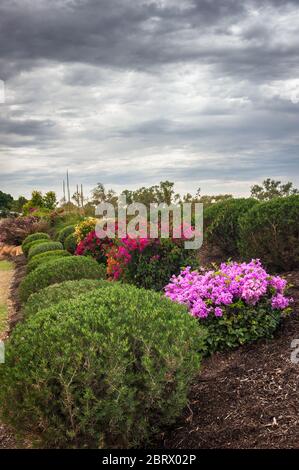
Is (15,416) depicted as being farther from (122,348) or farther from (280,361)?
(280,361)

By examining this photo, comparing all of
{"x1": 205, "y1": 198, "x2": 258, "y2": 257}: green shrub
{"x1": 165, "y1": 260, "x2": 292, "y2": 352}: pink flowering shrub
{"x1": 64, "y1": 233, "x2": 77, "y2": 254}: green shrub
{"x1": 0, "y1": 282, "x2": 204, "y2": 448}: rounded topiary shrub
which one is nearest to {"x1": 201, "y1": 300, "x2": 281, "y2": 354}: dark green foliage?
{"x1": 165, "y1": 260, "x2": 292, "y2": 352}: pink flowering shrub

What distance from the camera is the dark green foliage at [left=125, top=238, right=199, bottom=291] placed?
8.99 meters

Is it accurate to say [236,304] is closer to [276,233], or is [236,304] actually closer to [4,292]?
[276,233]

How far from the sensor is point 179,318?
4.37 meters

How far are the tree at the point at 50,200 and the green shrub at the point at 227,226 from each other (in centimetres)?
3047

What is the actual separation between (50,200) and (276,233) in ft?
113

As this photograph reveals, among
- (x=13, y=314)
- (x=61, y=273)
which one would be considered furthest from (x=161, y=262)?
(x=13, y=314)

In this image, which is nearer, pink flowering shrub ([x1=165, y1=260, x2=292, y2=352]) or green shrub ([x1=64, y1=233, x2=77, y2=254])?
pink flowering shrub ([x1=165, y1=260, x2=292, y2=352])

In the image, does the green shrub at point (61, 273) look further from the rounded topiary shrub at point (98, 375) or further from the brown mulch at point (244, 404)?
the rounded topiary shrub at point (98, 375)

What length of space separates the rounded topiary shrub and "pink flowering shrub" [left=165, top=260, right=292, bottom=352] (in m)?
1.67

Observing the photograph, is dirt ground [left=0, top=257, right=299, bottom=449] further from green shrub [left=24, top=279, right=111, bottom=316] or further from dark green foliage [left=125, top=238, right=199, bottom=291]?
dark green foliage [left=125, top=238, right=199, bottom=291]

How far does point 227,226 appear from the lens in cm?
1180

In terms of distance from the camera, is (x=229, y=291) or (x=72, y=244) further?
(x=72, y=244)

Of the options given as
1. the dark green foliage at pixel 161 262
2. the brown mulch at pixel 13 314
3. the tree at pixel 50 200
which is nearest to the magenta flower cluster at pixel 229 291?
the brown mulch at pixel 13 314
